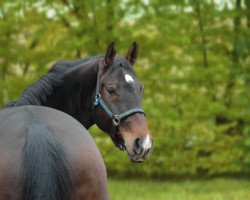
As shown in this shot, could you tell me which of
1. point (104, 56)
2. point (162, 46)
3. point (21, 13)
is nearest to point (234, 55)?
point (162, 46)

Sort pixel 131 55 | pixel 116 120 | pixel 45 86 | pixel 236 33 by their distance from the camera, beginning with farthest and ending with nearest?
pixel 236 33, pixel 131 55, pixel 45 86, pixel 116 120

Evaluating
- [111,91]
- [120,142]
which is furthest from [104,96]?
[120,142]

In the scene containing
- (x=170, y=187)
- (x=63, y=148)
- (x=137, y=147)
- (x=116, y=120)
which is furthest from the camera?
(x=170, y=187)

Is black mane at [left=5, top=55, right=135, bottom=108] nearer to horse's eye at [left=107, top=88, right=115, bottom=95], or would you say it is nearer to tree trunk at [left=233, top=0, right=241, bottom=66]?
horse's eye at [left=107, top=88, right=115, bottom=95]

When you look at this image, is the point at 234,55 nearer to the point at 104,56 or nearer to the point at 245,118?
the point at 245,118

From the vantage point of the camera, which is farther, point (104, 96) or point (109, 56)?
point (109, 56)

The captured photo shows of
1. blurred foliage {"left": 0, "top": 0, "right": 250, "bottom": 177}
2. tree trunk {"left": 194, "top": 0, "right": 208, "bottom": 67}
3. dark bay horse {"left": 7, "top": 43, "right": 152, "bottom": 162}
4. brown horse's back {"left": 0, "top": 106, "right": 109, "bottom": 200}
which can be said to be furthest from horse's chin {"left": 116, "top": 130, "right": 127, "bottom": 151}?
tree trunk {"left": 194, "top": 0, "right": 208, "bottom": 67}

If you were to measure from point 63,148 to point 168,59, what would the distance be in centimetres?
2054

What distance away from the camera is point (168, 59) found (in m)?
24.4

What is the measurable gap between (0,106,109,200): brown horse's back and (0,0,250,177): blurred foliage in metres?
19.2

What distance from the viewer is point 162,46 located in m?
24.0

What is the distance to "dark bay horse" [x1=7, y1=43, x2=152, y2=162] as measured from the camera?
208 inches

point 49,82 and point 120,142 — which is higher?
point 49,82

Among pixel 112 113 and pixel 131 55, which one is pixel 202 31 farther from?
pixel 112 113
